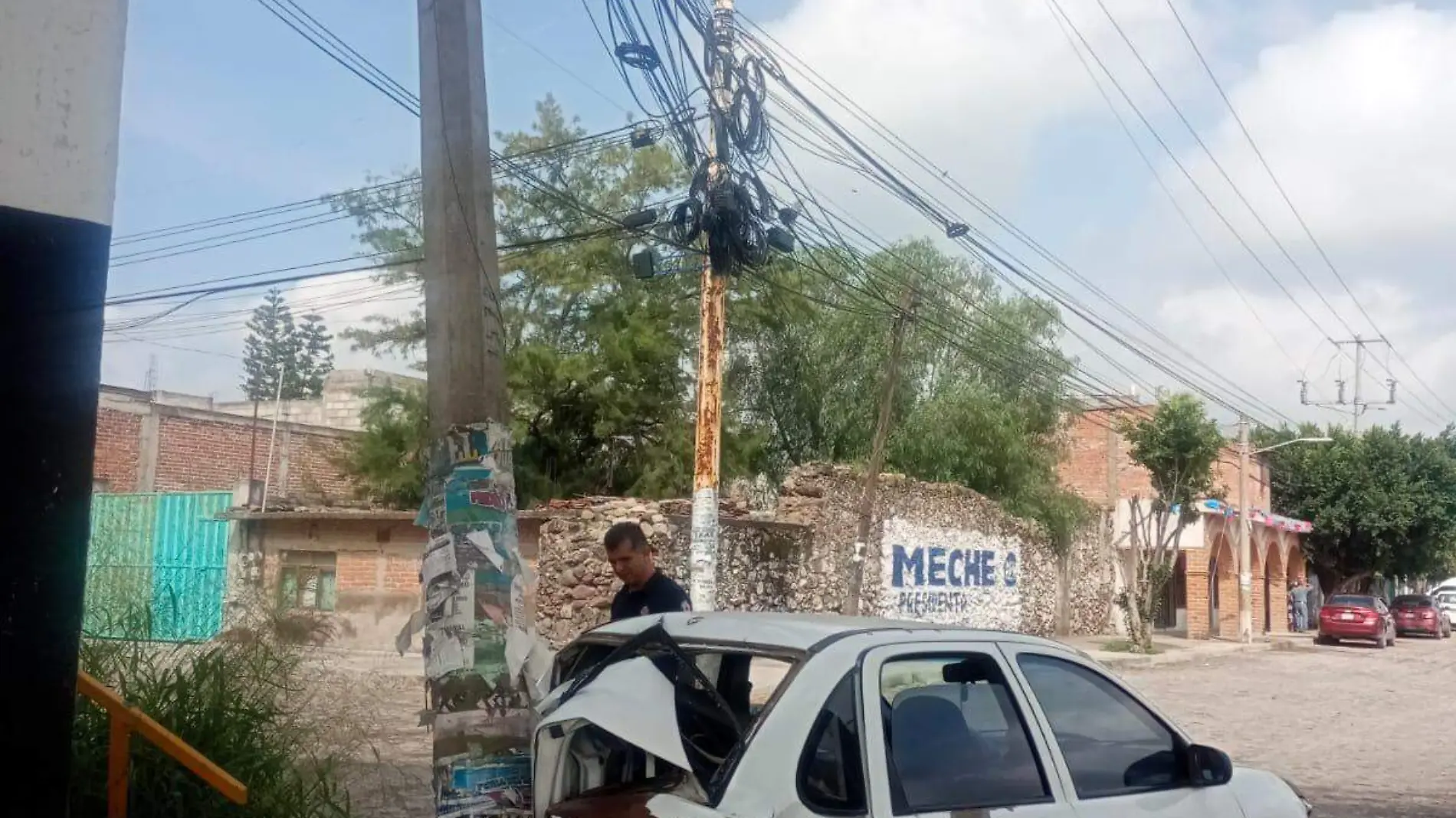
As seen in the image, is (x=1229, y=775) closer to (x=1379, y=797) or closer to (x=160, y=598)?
(x=160, y=598)

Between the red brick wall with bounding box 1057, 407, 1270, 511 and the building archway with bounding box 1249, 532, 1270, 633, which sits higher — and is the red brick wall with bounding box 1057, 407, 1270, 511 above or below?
above

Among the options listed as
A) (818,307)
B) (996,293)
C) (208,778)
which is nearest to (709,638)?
(208,778)

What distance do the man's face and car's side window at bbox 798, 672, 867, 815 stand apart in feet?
8.29

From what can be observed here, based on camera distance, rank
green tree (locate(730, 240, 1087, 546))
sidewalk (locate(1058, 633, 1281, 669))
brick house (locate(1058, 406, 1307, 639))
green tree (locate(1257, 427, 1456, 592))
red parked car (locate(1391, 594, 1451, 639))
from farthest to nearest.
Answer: green tree (locate(1257, 427, 1456, 592)) < red parked car (locate(1391, 594, 1451, 639)) < brick house (locate(1058, 406, 1307, 639)) < green tree (locate(730, 240, 1087, 546)) < sidewalk (locate(1058, 633, 1281, 669))

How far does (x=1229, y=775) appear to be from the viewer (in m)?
4.74

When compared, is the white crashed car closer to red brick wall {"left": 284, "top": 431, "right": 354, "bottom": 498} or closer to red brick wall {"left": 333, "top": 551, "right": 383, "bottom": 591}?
red brick wall {"left": 333, "top": 551, "right": 383, "bottom": 591}

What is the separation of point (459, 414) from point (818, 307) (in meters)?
24.4

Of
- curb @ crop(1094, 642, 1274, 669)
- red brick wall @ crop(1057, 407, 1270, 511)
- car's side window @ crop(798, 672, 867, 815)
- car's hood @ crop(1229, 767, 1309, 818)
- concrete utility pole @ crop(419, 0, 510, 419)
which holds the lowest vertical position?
curb @ crop(1094, 642, 1274, 669)

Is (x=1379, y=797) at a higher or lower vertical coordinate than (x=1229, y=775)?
lower

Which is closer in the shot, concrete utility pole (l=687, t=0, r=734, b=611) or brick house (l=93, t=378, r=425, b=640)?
concrete utility pole (l=687, t=0, r=734, b=611)

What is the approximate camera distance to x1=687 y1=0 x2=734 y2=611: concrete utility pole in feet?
45.8

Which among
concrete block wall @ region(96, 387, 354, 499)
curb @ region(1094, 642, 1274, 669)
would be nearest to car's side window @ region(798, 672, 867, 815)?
curb @ region(1094, 642, 1274, 669)

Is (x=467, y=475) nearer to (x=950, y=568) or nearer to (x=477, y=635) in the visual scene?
(x=477, y=635)

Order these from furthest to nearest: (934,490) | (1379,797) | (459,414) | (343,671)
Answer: (934,490) < (1379,797) < (343,671) < (459,414)
